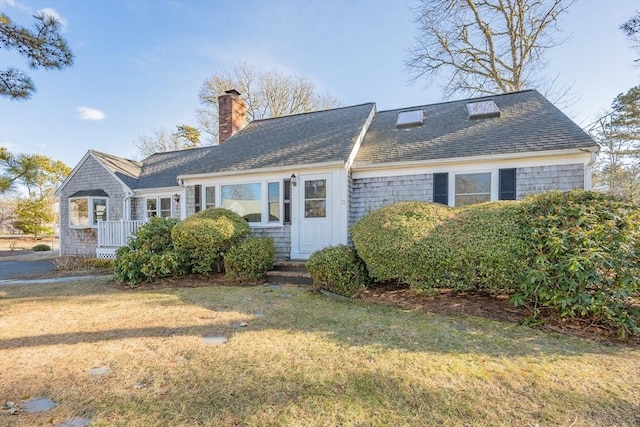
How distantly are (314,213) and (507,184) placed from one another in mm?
4857

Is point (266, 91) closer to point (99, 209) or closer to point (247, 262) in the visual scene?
point (99, 209)

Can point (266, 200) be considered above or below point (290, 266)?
above

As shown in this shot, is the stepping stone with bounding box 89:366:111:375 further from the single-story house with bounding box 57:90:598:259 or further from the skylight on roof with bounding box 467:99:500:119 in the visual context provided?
the skylight on roof with bounding box 467:99:500:119

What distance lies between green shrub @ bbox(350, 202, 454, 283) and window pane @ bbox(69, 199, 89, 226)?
13.8m

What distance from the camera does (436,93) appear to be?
16484mm

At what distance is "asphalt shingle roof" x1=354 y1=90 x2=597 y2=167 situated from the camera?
6.97m

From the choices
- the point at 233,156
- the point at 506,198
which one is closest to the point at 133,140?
the point at 233,156

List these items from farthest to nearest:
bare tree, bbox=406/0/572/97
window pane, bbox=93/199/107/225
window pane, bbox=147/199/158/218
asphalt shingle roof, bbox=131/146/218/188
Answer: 1. bare tree, bbox=406/0/572/97
2. window pane, bbox=93/199/107/225
3. asphalt shingle roof, bbox=131/146/218/188
4. window pane, bbox=147/199/158/218

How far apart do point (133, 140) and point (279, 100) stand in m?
15.2

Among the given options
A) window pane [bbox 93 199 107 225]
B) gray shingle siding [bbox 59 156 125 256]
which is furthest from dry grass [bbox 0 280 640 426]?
window pane [bbox 93 199 107 225]

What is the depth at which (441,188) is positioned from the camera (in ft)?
24.8

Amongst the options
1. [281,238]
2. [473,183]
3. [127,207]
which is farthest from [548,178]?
[127,207]

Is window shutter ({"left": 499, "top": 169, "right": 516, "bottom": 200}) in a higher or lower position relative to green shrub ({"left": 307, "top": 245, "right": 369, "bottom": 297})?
higher

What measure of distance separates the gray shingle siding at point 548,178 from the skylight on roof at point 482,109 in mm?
2691
